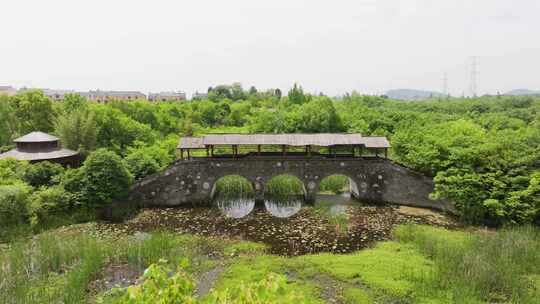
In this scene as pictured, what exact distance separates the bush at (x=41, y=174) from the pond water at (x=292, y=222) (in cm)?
565

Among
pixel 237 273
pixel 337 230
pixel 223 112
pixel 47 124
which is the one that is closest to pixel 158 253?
pixel 237 273

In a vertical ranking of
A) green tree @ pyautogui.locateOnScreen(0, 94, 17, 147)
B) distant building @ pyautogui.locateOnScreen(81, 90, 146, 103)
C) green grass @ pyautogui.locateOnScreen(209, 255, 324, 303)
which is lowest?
green grass @ pyautogui.locateOnScreen(209, 255, 324, 303)

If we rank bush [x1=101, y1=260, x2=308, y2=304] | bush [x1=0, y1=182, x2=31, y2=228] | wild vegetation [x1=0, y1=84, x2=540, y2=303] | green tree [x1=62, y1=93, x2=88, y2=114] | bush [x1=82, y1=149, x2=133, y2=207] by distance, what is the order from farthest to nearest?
1. green tree [x1=62, y1=93, x2=88, y2=114]
2. bush [x1=82, y1=149, x2=133, y2=207]
3. bush [x1=0, y1=182, x2=31, y2=228]
4. wild vegetation [x1=0, y1=84, x2=540, y2=303]
5. bush [x1=101, y1=260, x2=308, y2=304]

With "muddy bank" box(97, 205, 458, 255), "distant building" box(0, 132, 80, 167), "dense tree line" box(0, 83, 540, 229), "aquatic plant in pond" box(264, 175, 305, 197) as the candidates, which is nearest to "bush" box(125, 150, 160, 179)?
"dense tree line" box(0, 83, 540, 229)

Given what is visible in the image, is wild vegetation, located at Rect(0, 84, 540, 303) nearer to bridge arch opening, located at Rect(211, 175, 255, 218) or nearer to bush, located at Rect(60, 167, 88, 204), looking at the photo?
bush, located at Rect(60, 167, 88, 204)

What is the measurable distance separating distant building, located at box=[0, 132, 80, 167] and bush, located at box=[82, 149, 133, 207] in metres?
6.93

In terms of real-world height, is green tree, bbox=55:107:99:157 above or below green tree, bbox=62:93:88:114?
below

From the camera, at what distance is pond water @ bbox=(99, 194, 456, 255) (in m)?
18.5

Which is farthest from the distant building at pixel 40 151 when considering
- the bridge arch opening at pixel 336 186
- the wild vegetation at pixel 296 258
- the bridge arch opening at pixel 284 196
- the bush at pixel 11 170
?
the bridge arch opening at pixel 336 186

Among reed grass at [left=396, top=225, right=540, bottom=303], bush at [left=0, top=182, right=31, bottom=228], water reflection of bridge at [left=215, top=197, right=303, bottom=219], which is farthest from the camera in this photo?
water reflection of bridge at [left=215, top=197, right=303, bottom=219]

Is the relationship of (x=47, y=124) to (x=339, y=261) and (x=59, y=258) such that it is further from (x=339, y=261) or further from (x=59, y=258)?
(x=339, y=261)

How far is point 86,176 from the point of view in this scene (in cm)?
2123

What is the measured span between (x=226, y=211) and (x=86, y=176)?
10.1 m

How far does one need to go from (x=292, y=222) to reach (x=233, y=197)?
820 centimetres
